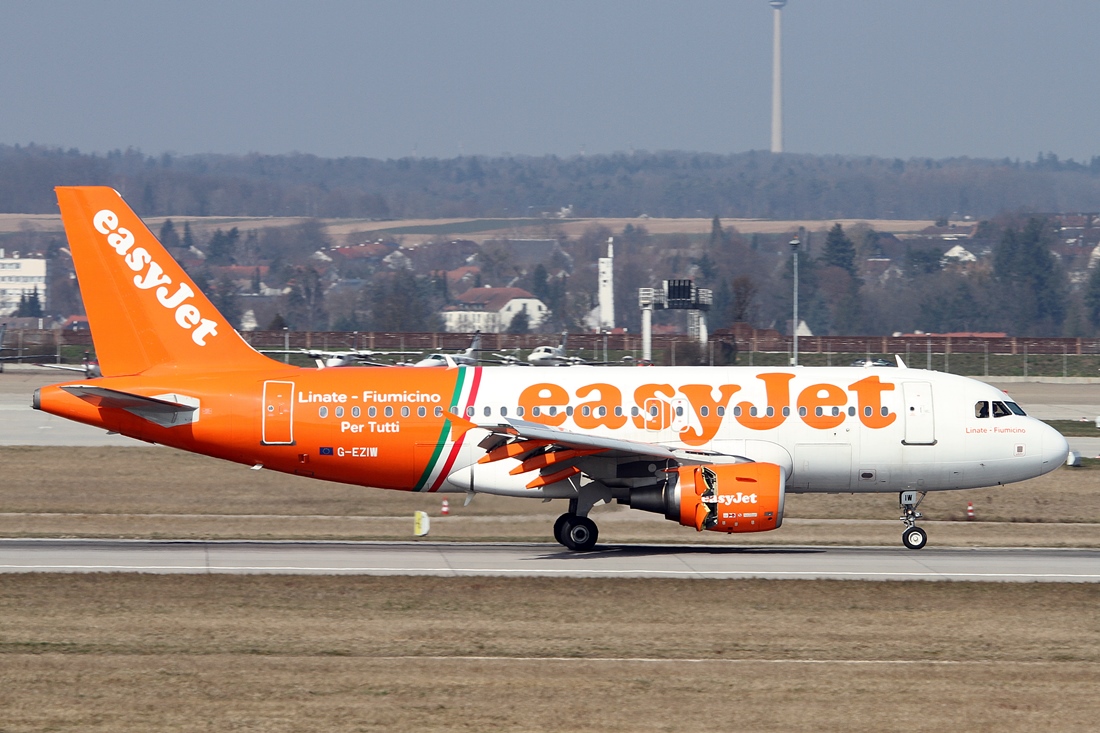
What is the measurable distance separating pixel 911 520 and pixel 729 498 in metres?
5.74

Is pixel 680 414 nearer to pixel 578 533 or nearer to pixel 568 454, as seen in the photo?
pixel 568 454

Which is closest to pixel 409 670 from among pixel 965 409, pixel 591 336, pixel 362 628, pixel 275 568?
pixel 362 628

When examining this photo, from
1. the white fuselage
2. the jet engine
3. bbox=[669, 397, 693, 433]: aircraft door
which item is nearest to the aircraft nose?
the white fuselage

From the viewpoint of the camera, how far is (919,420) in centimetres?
3191

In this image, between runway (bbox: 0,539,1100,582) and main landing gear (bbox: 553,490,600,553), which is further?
main landing gear (bbox: 553,490,600,553)

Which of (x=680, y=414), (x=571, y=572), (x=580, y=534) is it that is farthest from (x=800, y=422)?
(x=571, y=572)

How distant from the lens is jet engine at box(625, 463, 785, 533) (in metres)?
29.2

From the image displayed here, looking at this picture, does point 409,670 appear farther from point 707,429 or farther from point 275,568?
point 707,429

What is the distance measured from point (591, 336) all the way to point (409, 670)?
332 ft

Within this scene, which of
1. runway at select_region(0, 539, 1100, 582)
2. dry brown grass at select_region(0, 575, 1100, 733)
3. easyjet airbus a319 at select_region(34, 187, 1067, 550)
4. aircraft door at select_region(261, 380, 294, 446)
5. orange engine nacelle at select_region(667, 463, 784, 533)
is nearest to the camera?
dry brown grass at select_region(0, 575, 1100, 733)

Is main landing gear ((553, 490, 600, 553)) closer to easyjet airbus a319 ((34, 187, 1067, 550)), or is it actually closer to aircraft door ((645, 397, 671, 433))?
easyjet airbus a319 ((34, 187, 1067, 550))

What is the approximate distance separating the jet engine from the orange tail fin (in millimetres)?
11176

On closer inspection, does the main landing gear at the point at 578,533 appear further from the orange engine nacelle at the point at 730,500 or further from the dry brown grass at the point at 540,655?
the dry brown grass at the point at 540,655

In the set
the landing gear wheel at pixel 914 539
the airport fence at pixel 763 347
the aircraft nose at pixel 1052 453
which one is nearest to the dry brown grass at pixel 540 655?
the landing gear wheel at pixel 914 539
